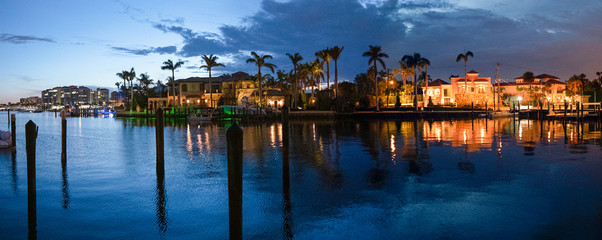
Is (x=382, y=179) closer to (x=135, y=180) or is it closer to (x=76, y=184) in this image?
(x=135, y=180)

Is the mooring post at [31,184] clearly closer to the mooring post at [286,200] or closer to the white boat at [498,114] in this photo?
the mooring post at [286,200]

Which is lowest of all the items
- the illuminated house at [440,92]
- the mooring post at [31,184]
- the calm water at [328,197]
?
the calm water at [328,197]

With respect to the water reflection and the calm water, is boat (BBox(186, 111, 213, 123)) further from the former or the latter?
the water reflection

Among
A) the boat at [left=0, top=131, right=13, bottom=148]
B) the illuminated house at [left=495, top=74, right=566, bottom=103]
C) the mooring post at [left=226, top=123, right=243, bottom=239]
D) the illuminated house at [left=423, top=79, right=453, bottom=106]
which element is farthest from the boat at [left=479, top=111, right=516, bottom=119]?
the mooring post at [left=226, top=123, right=243, bottom=239]

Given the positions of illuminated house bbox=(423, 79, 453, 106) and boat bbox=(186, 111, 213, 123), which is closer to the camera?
boat bbox=(186, 111, 213, 123)

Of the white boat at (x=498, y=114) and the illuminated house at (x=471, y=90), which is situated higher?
the illuminated house at (x=471, y=90)

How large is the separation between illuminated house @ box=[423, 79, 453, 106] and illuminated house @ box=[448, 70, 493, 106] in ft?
4.03

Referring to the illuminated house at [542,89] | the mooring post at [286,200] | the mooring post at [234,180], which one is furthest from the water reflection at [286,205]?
the illuminated house at [542,89]

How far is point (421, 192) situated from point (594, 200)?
4407 millimetres

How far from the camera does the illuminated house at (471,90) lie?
87812mm

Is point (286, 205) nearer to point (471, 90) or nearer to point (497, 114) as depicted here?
point (497, 114)

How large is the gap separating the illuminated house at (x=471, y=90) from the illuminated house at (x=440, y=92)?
48.3 inches

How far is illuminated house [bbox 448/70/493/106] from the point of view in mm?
87812

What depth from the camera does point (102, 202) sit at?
39.1ft
